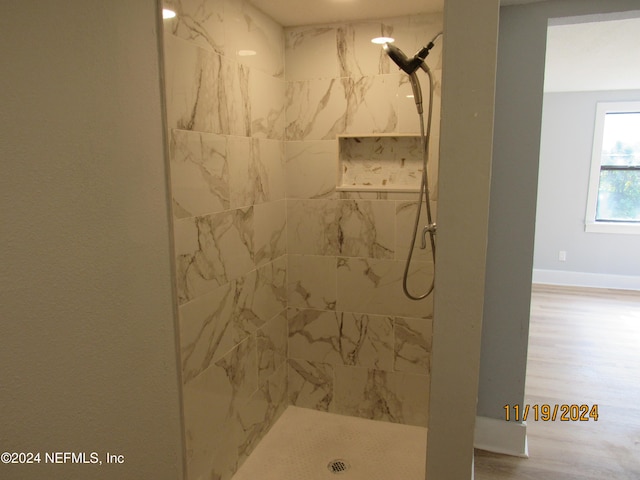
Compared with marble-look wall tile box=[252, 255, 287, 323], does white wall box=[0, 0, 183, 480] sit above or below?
above

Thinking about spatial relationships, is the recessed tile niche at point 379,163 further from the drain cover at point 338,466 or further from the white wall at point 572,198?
the white wall at point 572,198

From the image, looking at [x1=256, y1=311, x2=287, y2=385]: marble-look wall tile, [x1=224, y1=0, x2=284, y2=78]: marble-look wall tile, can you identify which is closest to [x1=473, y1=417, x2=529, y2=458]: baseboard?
[x1=256, y1=311, x2=287, y2=385]: marble-look wall tile

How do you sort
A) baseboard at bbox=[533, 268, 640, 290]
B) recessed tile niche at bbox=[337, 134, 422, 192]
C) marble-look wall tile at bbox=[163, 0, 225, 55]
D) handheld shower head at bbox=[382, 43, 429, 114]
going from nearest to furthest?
marble-look wall tile at bbox=[163, 0, 225, 55], handheld shower head at bbox=[382, 43, 429, 114], recessed tile niche at bbox=[337, 134, 422, 192], baseboard at bbox=[533, 268, 640, 290]

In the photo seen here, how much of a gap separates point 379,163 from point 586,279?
4.12 metres

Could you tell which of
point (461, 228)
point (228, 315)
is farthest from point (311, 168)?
point (461, 228)

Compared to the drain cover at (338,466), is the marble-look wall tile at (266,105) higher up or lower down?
higher up

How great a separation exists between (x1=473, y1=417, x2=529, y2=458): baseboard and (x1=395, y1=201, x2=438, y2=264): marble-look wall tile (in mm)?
924

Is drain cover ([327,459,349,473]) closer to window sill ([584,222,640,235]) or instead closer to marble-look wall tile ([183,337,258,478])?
marble-look wall tile ([183,337,258,478])

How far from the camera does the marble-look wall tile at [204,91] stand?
5.37 feet

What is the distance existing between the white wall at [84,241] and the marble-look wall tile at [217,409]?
0.39 m

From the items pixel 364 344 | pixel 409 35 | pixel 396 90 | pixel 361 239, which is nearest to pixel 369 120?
pixel 396 90

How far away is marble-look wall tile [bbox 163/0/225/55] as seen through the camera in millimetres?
1628

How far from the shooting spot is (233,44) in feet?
6.64

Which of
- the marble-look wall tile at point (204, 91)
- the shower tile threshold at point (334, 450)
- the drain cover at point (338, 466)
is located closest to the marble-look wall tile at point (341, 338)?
the shower tile threshold at point (334, 450)
